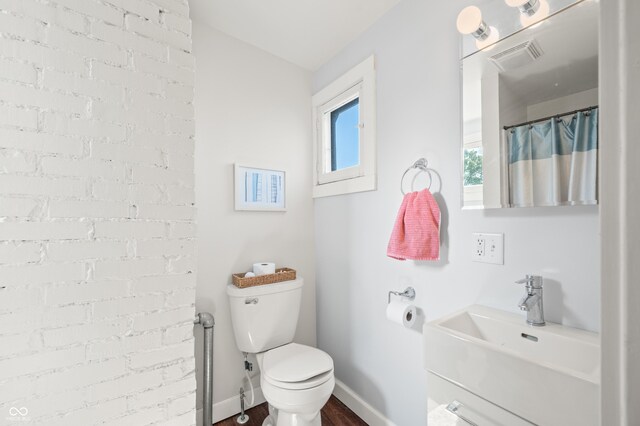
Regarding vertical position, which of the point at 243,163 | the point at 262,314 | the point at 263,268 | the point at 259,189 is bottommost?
the point at 262,314

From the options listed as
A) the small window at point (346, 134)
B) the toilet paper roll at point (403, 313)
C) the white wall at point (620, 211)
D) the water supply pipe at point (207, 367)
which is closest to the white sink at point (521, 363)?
the toilet paper roll at point (403, 313)

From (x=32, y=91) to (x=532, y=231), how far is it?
6.07ft

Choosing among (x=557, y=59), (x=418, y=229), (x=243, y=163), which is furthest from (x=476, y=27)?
(x=243, y=163)

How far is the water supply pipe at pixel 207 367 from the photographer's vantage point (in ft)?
5.37

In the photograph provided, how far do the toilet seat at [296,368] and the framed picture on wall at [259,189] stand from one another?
35.3 inches

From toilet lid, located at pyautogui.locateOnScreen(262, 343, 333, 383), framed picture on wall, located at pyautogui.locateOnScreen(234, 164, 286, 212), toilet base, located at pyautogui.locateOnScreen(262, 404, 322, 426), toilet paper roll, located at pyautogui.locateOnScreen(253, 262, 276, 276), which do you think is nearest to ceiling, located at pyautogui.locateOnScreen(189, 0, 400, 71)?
framed picture on wall, located at pyautogui.locateOnScreen(234, 164, 286, 212)

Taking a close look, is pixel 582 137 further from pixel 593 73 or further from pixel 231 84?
pixel 231 84

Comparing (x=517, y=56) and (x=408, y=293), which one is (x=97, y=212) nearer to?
(x=408, y=293)

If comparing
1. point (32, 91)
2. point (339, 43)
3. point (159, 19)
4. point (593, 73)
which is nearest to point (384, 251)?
point (593, 73)

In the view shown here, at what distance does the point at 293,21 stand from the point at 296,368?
1.94 metres

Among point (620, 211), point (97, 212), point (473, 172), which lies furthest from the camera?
point (473, 172)

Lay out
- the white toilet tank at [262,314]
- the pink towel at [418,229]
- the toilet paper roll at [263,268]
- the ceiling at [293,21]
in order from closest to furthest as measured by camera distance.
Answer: the pink towel at [418,229], the ceiling at [293,21], the white toilet tank at [262,314], the toilet paper roll at [263,268]

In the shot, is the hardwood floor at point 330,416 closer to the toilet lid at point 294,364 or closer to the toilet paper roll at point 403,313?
the toilet lid at point 294,364

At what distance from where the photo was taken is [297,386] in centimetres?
143
